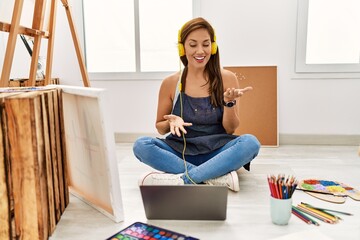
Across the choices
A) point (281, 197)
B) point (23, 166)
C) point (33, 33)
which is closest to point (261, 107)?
point (281, 197)

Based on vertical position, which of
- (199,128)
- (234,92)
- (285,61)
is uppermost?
(285,61)

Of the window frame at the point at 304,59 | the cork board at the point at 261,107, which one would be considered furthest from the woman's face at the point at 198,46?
the window frame at the point at 304,59

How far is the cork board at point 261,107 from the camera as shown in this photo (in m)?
2.53

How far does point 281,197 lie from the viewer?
3.66 ft

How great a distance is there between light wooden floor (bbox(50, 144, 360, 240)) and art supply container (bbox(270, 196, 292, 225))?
0.07ft

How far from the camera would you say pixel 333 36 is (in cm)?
249

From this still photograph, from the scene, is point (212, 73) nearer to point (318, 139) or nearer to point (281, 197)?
point (281, 197)

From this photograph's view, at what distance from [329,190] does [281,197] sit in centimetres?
49

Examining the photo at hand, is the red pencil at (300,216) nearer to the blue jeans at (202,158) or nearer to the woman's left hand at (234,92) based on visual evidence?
the blue jeans at (202,158)

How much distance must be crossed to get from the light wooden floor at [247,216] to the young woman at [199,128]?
0.14 metres

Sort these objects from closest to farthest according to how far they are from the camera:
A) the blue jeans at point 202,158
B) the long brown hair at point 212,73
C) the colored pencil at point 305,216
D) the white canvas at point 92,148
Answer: the white canvas at point 92,148
the colored pencil at point 305,216
the blue jeans at point 202,158
the long brown hair at point 212,73

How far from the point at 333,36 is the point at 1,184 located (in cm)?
237

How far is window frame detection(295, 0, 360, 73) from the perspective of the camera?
2.46m

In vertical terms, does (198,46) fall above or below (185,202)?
above
